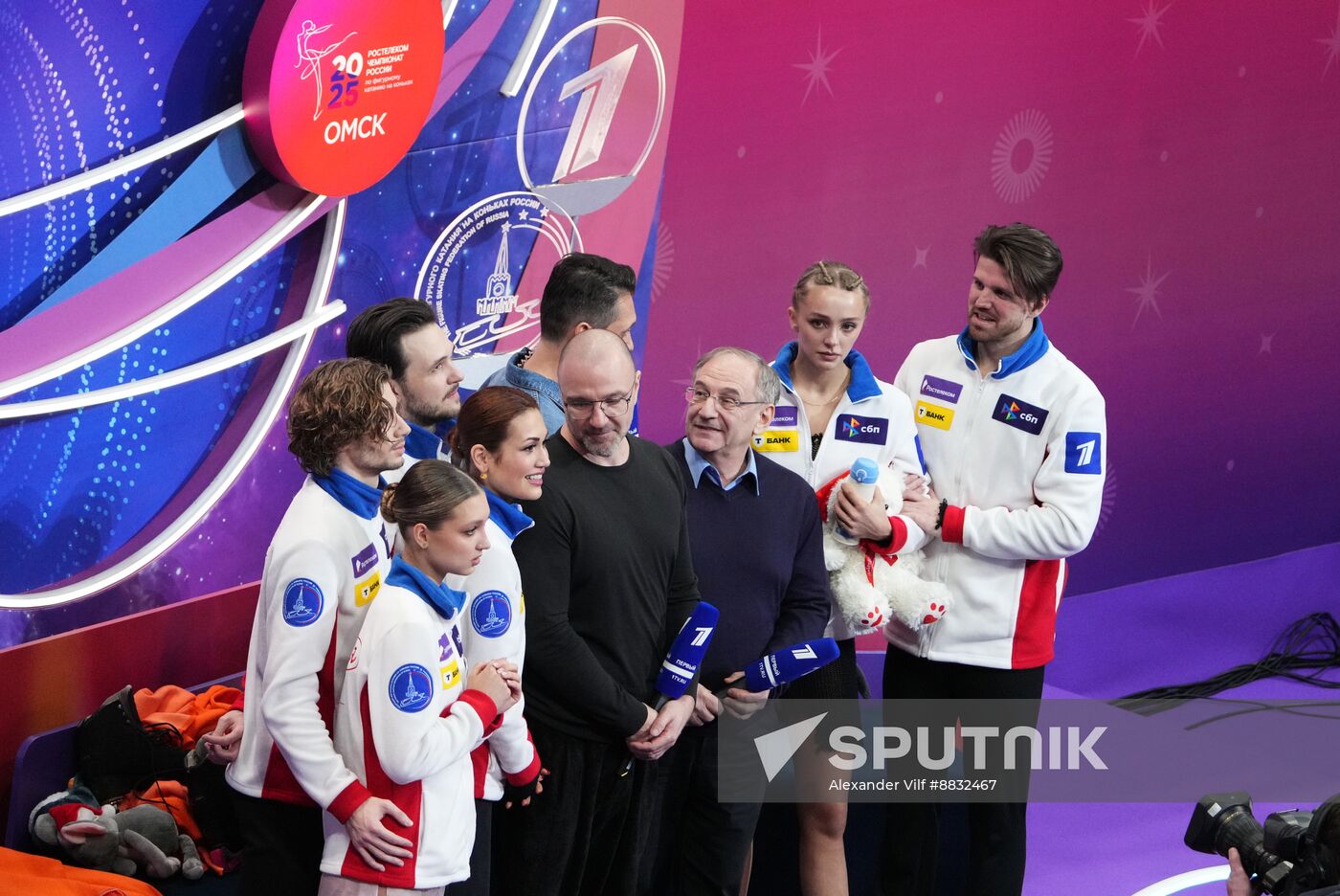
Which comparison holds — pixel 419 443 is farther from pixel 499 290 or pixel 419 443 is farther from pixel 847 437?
pixel 499 290

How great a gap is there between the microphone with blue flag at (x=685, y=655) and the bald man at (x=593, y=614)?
28 millimetres

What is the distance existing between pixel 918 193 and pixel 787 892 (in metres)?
2.72

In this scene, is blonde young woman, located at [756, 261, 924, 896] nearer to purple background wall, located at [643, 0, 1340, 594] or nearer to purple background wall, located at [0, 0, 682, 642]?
purple background wall, located at [0, 0, 682, 642]

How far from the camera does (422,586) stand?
240 centimetres

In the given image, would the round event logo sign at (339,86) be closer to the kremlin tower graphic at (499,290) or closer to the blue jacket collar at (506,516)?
the kremlin tower graphic at (499,290)

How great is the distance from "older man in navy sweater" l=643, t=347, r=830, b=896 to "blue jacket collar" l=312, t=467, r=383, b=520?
29.1 inches

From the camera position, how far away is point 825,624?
3.17 metres

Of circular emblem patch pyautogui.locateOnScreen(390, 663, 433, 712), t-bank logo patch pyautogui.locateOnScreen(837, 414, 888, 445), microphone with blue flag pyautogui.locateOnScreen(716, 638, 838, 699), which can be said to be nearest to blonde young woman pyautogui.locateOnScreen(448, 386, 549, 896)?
circular emblem patch pyautogui.locateOnScreen(390, 663, 433, 712)

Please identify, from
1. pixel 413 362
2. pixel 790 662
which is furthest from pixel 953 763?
pixel 413 362

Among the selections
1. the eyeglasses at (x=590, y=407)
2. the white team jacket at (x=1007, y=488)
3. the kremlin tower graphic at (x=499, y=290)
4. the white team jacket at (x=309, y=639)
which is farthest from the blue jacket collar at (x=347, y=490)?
the kremlin tower graphic at (x=499, y=290)

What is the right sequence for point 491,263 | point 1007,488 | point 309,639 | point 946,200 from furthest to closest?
point 946,200
point 491,263
point 1007,488
point 309,639

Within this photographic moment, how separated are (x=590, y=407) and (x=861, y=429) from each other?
0.85 meters

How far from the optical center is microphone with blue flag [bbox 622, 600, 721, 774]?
2822mm

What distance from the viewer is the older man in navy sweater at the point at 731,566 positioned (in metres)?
3.02
